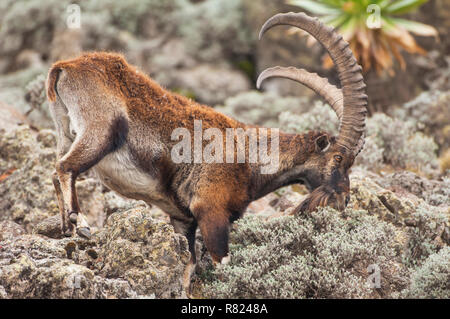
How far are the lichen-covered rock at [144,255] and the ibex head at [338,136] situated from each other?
1749 millimetres

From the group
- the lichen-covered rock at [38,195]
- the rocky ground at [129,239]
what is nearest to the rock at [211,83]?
the rocky ground at [129,239]

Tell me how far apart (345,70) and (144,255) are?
3.03 metres

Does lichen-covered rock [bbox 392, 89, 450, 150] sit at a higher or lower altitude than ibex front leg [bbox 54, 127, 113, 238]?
lower

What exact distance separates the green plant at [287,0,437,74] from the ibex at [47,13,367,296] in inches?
247

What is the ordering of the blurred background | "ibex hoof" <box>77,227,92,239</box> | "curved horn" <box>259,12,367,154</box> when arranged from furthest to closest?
the blurred background < "curved horn" <box>259,12,367,154</box> < "ibex hoof" <box>77,227,92,239</box>

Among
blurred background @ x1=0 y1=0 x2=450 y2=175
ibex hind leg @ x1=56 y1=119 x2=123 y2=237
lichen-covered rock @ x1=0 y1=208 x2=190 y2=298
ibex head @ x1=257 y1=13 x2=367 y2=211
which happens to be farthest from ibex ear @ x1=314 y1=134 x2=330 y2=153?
blurred background @ x1=0 y1=0 x2=450 y2=175

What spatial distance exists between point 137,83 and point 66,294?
2446mm

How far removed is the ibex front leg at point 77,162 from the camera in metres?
5.30

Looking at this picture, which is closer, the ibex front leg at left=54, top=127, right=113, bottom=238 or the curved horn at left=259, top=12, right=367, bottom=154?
the ibex front leg at left=54, top=127, right=113, bottom=238

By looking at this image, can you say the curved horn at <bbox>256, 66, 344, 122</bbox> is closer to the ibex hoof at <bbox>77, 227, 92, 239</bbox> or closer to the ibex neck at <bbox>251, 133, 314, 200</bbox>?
the ibex neck at <bbox>251, 133, 314, 200</bbox>

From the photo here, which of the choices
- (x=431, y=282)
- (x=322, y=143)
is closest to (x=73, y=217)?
(x=322, y=143)

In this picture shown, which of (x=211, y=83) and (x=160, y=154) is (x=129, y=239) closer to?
(x=160, y=154)

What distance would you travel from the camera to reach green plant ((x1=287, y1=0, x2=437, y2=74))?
12086 millimetres

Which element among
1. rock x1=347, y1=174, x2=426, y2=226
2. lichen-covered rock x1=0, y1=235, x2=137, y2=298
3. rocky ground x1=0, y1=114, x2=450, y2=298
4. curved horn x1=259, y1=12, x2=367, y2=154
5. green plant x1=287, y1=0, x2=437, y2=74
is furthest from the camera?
green plant x1=287, y1=0, x2=437, y2=74
